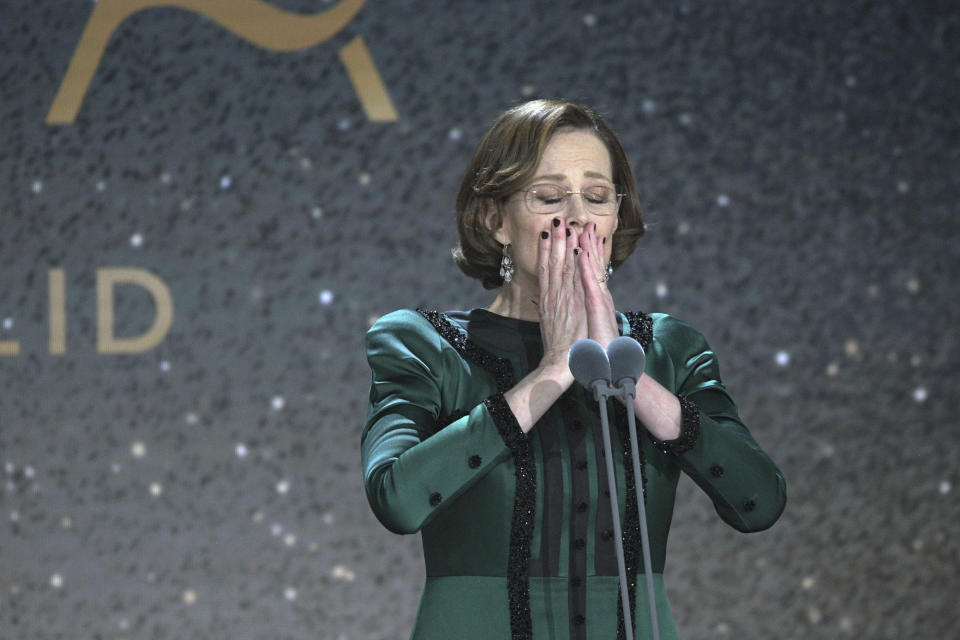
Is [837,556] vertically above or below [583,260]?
below

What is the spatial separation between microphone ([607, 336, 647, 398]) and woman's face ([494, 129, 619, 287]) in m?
0.32

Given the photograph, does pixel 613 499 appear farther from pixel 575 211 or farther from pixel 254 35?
pixel 254 35

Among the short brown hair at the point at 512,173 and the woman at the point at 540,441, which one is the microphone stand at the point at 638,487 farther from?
the short brown hair at the point at 512,173

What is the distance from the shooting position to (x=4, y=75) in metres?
3.24

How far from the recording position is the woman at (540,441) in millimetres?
1440

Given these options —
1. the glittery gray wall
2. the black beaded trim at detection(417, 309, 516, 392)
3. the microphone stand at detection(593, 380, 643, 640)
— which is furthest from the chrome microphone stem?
the glittery gray wall

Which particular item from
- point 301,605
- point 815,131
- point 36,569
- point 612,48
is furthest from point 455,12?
point 36,569

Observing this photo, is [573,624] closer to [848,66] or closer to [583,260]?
[583,260]

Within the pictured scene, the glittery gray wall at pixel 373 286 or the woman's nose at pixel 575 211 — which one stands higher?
the woman's nose at pixel 575 211

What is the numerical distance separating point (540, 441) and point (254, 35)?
2058 millimetres

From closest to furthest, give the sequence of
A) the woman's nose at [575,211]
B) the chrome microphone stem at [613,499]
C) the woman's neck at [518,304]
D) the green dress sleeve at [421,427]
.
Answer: the chrome microphone stem at [613,499], the green dress sleeve at [421,427], the woman's nose at [575,211], the woman's neck at [518,304]

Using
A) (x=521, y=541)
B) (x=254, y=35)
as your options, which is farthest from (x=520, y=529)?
(x=254, y=35)

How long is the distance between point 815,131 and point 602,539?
2063mm

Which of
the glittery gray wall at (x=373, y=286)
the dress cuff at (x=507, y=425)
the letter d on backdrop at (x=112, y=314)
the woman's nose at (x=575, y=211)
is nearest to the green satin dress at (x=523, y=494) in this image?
the dress cuff at (x=507, y=425)
